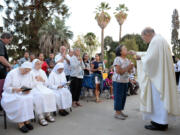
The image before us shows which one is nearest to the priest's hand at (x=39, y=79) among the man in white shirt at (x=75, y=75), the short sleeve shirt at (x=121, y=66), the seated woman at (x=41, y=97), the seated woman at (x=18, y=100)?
the seated woman at (x=41, y=97)

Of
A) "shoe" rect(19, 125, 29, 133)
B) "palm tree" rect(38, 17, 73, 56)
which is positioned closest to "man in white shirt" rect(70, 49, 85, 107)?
"shoe" rect(19, 125, 29, 133)

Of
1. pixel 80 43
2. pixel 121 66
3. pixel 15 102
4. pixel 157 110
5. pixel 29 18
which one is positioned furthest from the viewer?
pixel 80 43

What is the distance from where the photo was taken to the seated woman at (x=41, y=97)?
4.49 metres

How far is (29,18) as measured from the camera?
869 inches

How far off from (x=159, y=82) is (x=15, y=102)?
3.12 m

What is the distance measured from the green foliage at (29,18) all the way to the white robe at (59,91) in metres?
17.8

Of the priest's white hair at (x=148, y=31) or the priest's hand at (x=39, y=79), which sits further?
the priest's hand at (x=39, y=79)

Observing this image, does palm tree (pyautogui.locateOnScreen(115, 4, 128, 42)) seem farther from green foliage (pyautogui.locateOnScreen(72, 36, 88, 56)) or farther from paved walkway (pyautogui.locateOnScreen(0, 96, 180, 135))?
paved walkway (pyautogui.locateOnScreen(0, 96, 180, 135))

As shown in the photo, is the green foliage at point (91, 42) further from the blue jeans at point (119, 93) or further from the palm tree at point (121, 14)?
the blue jeans at point (119, 93)

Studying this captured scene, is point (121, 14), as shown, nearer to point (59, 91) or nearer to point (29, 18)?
point (29, 18)

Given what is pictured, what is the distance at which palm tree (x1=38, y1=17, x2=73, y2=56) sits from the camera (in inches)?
873

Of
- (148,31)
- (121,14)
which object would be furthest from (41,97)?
(121,14)

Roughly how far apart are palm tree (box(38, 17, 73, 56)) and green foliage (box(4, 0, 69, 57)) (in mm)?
748

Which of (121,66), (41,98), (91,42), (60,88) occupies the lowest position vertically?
(41,98)
